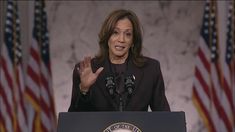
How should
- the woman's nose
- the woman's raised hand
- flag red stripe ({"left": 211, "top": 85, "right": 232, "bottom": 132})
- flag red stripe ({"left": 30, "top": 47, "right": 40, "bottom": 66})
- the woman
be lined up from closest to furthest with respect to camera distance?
the woman's raised hand → the woman → the woman's nose → flag red stripe ({"left": 211, "top": 85, "right": 232, "bottom": 132}) → flag red stripe ({"left": 30, "top": 47, "right": 40, "bottom": 66})

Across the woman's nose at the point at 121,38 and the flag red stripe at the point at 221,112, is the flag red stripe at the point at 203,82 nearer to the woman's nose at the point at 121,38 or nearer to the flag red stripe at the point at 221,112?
the flag red stripe at the point at 221,112

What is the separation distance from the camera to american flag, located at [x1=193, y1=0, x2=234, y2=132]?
16.6ft

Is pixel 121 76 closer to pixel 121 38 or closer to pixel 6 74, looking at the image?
pixel 121 38

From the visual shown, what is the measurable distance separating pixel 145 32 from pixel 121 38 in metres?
3.55

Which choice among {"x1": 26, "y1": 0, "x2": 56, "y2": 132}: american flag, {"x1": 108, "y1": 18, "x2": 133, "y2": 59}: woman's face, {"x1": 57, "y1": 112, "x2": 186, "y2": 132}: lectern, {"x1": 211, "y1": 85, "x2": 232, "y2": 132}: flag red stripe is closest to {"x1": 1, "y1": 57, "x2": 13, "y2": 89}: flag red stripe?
{"x1": 26, "y1": 0, "x2": 56, "y2": 132}: american flag

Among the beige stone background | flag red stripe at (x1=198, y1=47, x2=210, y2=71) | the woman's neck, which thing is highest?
the beige stone background

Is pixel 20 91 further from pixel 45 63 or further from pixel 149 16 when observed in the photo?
pixel 149 16

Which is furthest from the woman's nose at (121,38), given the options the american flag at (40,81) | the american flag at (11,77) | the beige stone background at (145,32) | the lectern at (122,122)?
the beige stone background at (145,32)

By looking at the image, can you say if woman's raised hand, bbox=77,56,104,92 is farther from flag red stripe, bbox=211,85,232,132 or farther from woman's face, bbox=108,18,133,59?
flag red stripe, bbox=211,85,232,132

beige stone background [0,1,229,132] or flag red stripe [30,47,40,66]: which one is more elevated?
beige stone background [0,1,229,132]

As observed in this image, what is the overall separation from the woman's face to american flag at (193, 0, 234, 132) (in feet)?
9.68

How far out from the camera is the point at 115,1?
19.1 ft

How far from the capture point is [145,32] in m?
5.81

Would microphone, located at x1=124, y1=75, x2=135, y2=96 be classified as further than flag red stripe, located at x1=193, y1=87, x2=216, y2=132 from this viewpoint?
No
